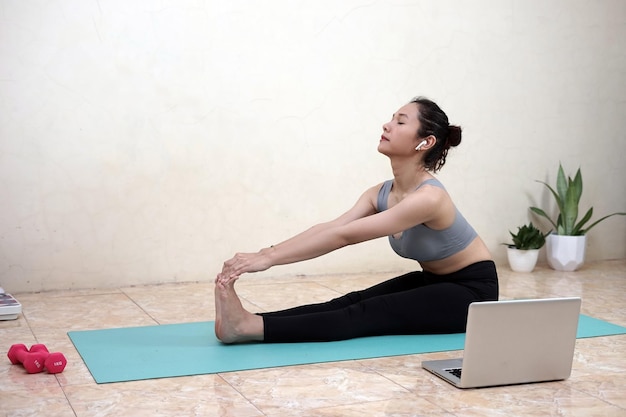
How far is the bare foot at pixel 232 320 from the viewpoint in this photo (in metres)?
2.56

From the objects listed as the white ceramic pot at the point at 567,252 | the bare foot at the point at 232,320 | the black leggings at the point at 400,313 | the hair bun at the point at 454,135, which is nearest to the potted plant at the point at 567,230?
Answer: the white ceramic pot at the point at 567,252

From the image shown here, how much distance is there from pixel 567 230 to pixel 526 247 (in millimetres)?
314

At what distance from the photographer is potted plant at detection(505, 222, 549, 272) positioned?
14.4 feet

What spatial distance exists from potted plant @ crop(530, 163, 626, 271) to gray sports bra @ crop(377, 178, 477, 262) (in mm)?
1828

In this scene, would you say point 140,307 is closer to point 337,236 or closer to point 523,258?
point 337,236

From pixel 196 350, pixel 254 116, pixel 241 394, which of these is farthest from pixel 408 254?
pixel 254 116

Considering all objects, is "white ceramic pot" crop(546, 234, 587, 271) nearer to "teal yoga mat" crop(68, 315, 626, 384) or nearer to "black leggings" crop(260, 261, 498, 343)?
"teal yoga mat" crop(68, 315, 626, 384)

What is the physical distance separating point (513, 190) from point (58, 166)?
8.11 ft

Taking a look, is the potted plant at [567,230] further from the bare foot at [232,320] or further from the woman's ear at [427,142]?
the bare foot at [232,320]

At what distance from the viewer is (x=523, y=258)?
4.40m

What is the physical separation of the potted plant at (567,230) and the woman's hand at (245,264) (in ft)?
8.08

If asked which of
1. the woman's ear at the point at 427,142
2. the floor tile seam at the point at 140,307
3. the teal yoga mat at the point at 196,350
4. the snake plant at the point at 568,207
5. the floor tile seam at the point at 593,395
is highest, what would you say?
the woman's ear at the point at 427,142

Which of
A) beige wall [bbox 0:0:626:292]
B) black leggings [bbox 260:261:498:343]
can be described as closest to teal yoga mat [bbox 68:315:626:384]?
black leggings [bbox 260:261:498:343]

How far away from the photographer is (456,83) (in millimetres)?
4391
